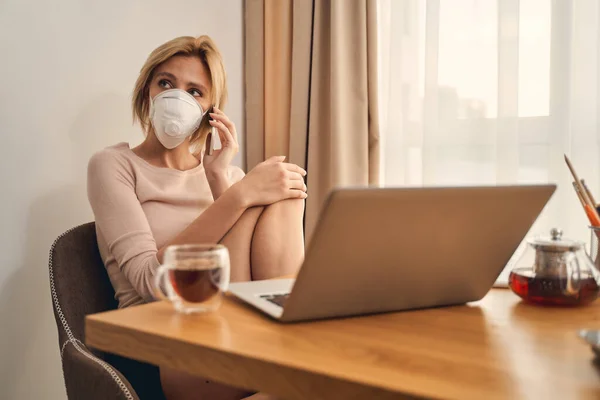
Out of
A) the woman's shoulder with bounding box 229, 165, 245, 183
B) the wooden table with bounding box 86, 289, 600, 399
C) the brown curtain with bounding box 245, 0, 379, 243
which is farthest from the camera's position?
the brown curtain with bounding box 245, 0, 379, 243

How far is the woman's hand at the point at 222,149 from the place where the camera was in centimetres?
164

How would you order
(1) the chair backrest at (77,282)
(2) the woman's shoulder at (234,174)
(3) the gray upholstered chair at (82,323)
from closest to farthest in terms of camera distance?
(3) the gray upholstered chair at (82,323)
(1) the chair backrest at (77,282)
(2) the woman's shoulder at (234,174)

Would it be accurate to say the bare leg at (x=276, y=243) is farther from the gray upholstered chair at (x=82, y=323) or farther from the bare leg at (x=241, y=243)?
the gray upholstered chair at (x=82, y=323)

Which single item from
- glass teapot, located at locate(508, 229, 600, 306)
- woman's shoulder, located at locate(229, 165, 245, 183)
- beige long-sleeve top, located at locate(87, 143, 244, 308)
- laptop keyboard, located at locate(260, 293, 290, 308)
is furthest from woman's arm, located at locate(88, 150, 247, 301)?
glass teapot, located at locate(508, 229, 600, 306)

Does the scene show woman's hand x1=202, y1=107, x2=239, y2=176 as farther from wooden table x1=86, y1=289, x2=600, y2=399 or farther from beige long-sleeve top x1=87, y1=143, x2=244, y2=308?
wooden table x1=86, y1=289, x2=600, y2=399

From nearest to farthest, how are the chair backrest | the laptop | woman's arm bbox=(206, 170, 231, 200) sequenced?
the laptop → the chair backrest → woman's arm bbox=(206, 170, 231, 200)

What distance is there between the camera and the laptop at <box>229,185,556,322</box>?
24.6 inches

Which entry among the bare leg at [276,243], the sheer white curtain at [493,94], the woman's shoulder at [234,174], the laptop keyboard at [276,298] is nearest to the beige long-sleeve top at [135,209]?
the woman's shoulder at [234,174]

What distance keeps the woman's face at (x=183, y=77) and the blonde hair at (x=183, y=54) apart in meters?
0.01

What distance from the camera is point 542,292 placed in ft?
2.56

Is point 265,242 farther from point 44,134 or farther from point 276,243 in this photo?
point 44,134

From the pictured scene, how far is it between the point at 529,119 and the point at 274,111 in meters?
1.01

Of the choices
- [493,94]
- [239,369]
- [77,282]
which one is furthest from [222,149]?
[239,369]

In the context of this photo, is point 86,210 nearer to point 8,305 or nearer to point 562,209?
point 8,305
